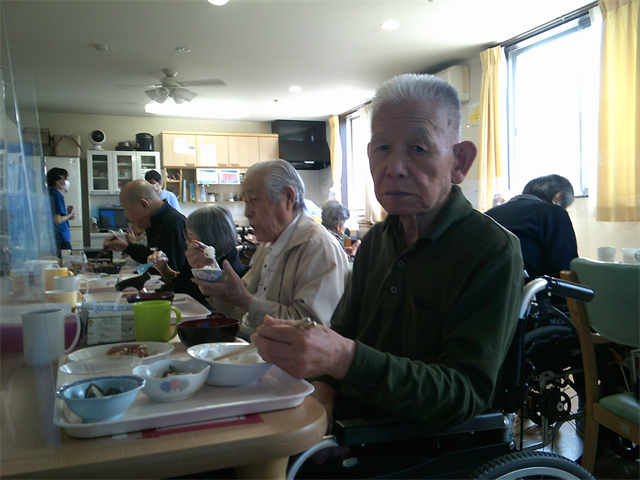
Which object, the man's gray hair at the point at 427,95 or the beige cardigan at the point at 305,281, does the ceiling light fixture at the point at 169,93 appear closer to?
the beige cardigan at the point at 305,281

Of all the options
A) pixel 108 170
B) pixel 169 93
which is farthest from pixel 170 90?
pixel 108 170

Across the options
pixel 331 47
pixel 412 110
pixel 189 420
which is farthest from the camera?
pixel 331 47

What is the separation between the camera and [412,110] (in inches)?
43.5

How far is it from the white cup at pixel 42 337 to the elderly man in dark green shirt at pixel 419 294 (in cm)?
57

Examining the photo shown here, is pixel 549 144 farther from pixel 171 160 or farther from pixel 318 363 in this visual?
pixel 171 160

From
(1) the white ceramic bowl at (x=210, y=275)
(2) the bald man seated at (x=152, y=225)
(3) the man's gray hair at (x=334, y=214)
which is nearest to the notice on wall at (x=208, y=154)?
(3) the man's gray hair at (x=334, y=214)

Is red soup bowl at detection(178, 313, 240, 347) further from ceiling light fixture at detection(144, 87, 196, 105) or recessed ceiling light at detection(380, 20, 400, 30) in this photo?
ceiling light fixture at detection(144, 87, 196, 105)

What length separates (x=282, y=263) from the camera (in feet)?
5.85

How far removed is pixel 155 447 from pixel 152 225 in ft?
9.47

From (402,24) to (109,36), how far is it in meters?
2.79

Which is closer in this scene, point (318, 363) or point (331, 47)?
point (318, 363)

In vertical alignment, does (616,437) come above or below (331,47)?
below

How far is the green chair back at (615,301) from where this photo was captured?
5.49 feet

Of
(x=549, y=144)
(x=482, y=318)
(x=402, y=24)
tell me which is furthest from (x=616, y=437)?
(x=402, y=24)
